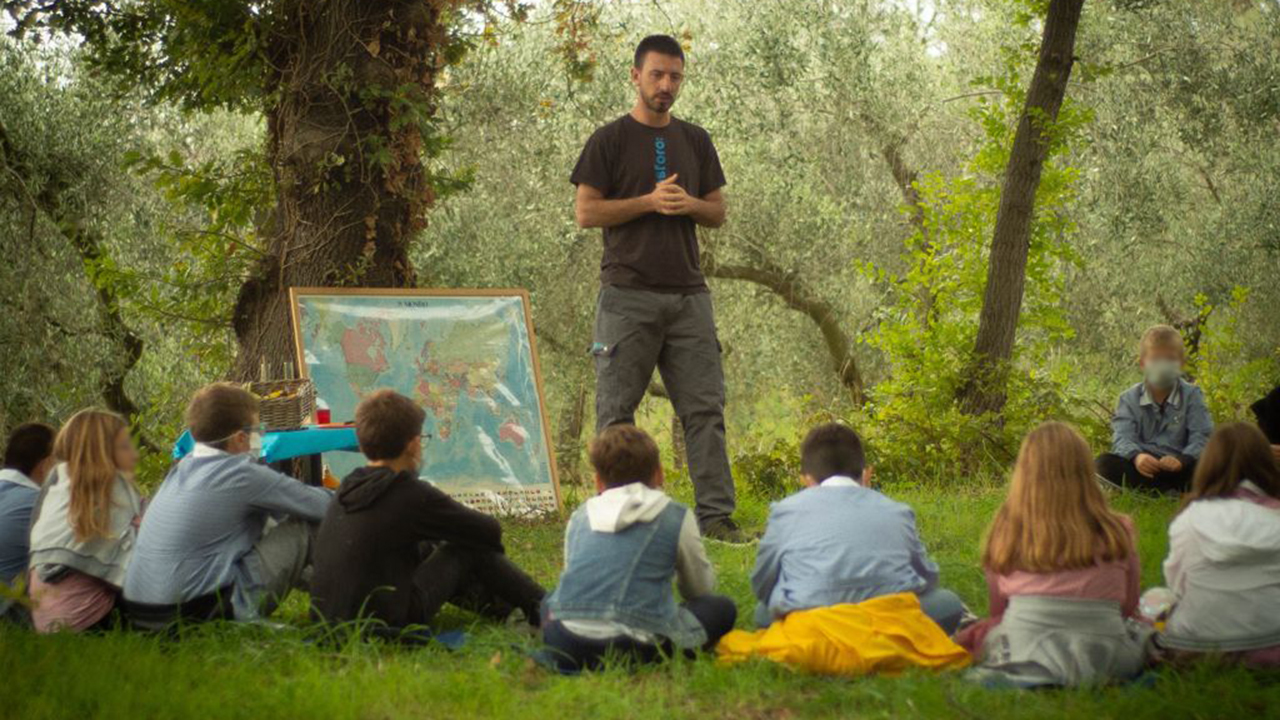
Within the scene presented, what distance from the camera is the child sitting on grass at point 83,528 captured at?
199 inches

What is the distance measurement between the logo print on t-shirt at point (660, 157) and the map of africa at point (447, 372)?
2.07 metres

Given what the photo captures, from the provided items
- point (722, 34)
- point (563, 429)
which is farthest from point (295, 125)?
A: point (563, 429)

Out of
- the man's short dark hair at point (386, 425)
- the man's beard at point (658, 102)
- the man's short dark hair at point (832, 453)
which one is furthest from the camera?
the man's beard at point (658, 102)

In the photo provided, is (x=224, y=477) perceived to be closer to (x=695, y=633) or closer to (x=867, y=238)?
(x=695, y=633)

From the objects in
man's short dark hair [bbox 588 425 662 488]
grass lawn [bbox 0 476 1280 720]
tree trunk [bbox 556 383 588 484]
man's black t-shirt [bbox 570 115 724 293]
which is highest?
man's black t-shirt [bbox 570 115 724 293]

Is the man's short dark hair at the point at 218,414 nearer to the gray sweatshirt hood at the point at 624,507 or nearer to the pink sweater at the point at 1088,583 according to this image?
the gray sweatshirt hood at the point at 624,507

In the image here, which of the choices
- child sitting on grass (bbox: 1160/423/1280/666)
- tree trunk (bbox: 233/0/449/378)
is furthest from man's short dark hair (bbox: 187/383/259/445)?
child sitting on grass (bbox: 1160/423/1280/666)

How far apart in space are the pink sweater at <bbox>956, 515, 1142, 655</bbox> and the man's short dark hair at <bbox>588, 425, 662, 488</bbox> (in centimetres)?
119

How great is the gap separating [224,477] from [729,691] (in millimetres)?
2097

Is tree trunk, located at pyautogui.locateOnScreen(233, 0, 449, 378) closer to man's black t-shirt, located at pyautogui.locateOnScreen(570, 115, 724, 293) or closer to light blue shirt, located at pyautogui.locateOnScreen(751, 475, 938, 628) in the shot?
man's black t-shirt, located at pyautogui.locateOnScreen(570, 115, 724, 293)

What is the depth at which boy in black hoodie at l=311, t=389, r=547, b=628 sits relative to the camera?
4.98 m

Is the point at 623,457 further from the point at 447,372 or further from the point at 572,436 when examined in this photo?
the point at 572,436

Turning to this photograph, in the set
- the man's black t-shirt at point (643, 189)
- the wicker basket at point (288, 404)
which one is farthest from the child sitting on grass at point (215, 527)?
the man's black t-shirt at point (643, 189)

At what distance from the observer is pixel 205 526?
522cm
